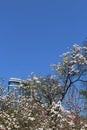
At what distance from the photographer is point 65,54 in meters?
23.0

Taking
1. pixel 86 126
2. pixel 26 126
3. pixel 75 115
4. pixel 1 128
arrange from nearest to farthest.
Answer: pixel 86 126, pixel 75 115, pixel 1 128, pixel 26 126

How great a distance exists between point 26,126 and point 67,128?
18.5ft

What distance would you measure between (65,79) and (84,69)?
1146 millimetres

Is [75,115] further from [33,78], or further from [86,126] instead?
[33,78]

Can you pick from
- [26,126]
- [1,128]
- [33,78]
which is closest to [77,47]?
[33,78]

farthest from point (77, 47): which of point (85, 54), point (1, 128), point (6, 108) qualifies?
point (1, 128)

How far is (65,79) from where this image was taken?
2319 cm

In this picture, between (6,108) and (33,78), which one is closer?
(6,108)

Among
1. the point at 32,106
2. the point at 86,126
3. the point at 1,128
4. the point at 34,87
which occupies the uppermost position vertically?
the point at 34,87

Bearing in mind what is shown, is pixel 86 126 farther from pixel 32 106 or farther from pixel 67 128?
pixel 32 106

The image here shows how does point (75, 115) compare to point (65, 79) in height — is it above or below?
below

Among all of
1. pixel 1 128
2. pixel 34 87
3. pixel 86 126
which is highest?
pixel 34 87

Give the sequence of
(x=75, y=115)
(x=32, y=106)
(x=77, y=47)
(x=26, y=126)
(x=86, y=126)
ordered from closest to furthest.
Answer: (x=86, y=126) → (x=75, y=115) → (x=26, y=126) → (x=32, y=106) → (x=77, y=47)

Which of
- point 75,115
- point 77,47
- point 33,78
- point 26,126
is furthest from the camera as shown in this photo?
point 33,78
